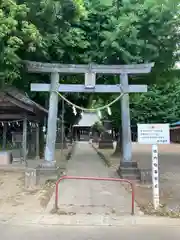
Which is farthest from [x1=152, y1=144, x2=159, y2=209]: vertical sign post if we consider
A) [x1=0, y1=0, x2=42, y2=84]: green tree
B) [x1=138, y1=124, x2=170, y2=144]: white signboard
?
[x1=0, y1=0, x2=42, y2=84]: green tree

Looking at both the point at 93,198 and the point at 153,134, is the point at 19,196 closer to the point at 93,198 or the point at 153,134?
the point at 93,198

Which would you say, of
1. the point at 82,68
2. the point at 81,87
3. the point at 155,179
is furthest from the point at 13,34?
the point at 155,179

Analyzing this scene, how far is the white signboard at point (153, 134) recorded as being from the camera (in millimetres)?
9305

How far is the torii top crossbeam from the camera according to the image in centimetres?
1329

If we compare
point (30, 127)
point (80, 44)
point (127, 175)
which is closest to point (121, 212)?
point (127, 175)

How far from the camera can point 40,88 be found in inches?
525

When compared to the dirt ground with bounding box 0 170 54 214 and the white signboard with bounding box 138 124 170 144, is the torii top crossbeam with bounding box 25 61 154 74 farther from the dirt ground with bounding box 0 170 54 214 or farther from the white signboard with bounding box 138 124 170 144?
the white signboard with bounding box 138 124 170 144

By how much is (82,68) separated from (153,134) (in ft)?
16.9

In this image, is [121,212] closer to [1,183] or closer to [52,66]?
[1,183]

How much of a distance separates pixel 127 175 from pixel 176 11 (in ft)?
22.6

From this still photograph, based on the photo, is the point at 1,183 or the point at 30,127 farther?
the point at 30,127

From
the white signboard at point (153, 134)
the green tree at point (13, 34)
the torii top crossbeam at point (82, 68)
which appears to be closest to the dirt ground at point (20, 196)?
the white signboard at point (153, 134)

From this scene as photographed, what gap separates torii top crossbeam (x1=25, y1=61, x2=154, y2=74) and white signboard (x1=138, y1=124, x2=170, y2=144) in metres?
4.71

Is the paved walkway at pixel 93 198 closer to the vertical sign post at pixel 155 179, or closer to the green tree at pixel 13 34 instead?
the vertical sign post at pixel 155 179
